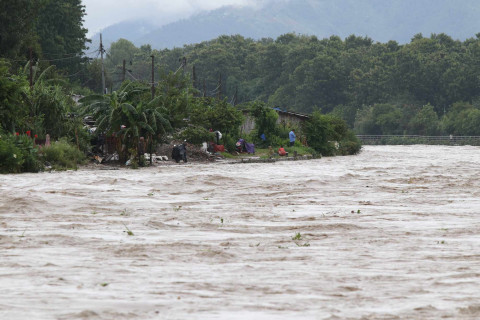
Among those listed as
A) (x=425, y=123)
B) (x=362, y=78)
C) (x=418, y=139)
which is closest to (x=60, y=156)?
(x=418, y=139)

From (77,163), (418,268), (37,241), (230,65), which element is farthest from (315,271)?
(230,65)

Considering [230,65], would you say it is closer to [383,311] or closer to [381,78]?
[381,78]

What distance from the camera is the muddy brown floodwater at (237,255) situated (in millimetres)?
6086

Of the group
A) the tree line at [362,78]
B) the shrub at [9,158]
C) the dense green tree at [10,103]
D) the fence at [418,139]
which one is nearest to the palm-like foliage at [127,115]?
the dense green tree at [10,103]

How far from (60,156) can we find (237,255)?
19.2m

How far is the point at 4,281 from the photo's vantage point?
6.98 meters

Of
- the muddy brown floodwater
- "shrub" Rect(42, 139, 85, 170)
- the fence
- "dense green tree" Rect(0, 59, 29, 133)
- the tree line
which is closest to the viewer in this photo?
the muddy brown floodwater

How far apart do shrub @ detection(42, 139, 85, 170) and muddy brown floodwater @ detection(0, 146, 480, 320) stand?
8826 millimetres

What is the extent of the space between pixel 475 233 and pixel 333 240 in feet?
7.44

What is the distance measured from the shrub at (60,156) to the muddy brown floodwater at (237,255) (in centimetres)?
883

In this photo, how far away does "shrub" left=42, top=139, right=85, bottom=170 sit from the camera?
2652 centimetres

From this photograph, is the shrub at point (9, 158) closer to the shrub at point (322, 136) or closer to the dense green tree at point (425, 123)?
the shrub at point (322, 136)

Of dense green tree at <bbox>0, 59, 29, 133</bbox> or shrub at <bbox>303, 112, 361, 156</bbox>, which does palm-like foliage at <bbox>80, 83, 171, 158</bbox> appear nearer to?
dense green tree at <bbox>0, 59, 29, 133</bbox>

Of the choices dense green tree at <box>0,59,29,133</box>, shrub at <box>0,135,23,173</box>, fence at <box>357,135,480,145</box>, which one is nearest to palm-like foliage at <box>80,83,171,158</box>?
dense green tree at <box>0,59,29,133</box>
